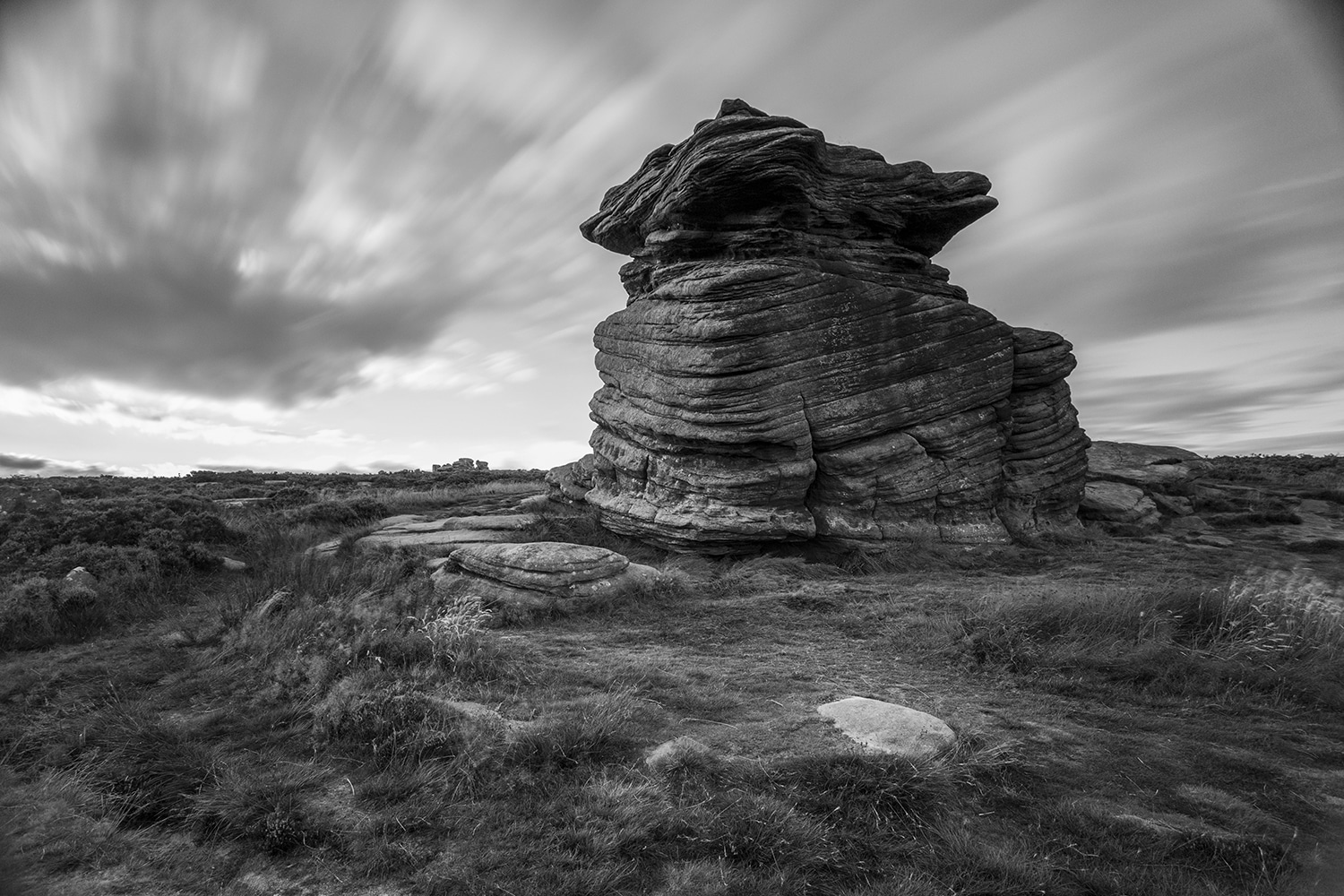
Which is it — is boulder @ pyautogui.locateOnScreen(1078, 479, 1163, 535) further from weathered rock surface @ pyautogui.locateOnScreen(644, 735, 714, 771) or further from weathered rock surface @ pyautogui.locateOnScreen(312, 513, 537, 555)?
weathered rock surface @ pyautogui.locateOnScreen(644, 735, 714, 771)

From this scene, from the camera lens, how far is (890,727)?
5.47 meters

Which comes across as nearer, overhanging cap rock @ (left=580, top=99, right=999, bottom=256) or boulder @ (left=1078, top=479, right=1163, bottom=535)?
overhanging cap rock @ (left=580, top=99, right=999, bottom=256)

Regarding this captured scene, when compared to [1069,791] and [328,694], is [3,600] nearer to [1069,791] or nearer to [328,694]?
[328,694]

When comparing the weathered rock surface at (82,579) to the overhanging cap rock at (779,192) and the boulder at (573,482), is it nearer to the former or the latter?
the boulder at (573,482)

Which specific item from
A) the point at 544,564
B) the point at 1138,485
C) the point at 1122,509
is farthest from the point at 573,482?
the point at 1138,485

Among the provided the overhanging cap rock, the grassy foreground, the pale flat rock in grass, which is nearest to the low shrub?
the grassy foreground

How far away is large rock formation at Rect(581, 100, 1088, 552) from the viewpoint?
15.9 m

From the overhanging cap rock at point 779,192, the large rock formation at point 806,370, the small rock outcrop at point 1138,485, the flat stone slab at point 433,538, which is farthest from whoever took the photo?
the small rock outcrop at point 1138,485

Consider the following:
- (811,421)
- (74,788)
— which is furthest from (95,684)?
(811,421)

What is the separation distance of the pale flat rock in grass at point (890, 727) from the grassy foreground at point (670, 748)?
0.24 metres

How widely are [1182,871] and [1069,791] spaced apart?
0.95m

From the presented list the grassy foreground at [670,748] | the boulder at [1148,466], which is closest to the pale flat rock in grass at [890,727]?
the grassy foreground at [670,748]

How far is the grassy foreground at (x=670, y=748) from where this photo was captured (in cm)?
383

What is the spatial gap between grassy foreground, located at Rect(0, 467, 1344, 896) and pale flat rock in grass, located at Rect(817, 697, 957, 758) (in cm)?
24
